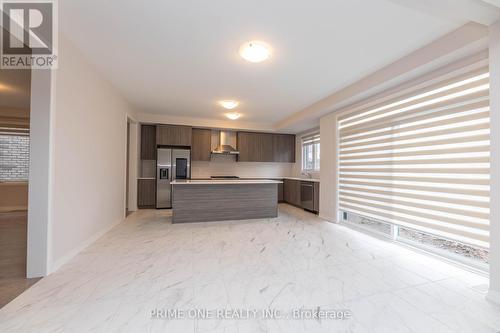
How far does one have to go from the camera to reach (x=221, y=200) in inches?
173

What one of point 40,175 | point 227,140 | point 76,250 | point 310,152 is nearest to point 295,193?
point 310,152

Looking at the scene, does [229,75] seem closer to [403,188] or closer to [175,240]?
[175,240]

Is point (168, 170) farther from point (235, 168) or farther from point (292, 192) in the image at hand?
point (292, 192)

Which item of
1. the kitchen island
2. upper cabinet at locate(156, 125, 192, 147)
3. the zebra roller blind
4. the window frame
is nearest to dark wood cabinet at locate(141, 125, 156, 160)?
upper cabinet at locate(156, 125, 192, 147)

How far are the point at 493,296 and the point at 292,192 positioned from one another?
15.4 feet

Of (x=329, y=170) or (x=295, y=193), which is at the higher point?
(x=329, y=170)

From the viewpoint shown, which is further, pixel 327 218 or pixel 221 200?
pixel 327 218

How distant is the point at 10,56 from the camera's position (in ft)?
8.09

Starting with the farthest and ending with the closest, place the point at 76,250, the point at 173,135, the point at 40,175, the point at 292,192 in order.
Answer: the point at 292,192 → the point at 173,135 → the point at 76,250 → the point at 40,175

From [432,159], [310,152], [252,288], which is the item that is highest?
[310,152]

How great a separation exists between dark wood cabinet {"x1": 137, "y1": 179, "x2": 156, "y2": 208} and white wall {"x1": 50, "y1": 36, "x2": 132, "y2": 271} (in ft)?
5.39

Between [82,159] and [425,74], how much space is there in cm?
470

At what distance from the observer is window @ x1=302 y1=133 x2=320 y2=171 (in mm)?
6093

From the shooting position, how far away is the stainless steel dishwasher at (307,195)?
5270 mm
